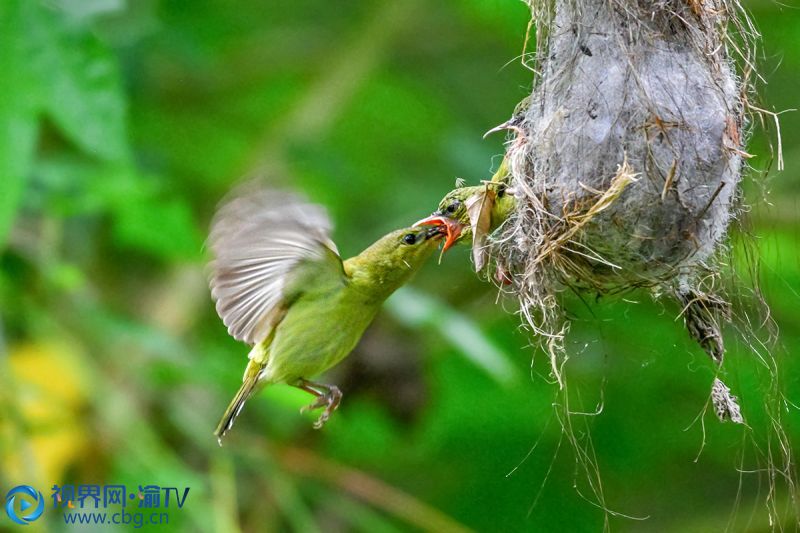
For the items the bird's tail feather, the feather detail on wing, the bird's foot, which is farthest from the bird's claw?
the feather detail on wing

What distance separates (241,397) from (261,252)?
0.53m

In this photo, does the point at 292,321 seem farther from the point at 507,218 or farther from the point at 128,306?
the point at 128,306

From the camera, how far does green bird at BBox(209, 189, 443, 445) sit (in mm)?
2857

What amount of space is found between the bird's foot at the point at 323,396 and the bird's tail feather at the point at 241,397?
0.14 m

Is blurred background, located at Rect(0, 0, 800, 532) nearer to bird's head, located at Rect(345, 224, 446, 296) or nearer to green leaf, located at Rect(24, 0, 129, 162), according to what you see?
green leaf, located at Rect(24, 0, 129, 162)

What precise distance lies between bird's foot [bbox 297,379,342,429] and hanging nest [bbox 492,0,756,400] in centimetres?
66

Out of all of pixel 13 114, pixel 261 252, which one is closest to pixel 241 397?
pixel 261 252

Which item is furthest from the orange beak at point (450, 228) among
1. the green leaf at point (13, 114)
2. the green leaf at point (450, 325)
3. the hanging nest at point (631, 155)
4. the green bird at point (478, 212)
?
the green leaf at point (13, 114)

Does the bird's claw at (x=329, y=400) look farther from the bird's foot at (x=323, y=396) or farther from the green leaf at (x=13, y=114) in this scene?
the green leaf at (x=13, y=114)

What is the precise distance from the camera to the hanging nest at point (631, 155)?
7.81 ft

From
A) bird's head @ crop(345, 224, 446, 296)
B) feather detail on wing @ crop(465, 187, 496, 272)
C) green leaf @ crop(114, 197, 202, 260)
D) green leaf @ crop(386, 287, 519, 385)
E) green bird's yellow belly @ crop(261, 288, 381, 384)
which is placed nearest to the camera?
feather detail on wing @ crop(465, 187, 496, 272)

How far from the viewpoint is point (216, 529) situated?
3.49 metres

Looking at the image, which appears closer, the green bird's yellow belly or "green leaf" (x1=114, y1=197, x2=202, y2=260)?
the green bird's yellow belly

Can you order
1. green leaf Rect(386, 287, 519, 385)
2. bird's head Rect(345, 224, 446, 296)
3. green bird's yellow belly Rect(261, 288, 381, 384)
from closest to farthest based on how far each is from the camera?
bird's head Rect(345, 224, 446, 296), green bird's yellow belly Rect(261, 288, 381, 384), green leaf Rect(386, 287, 519, 385)
